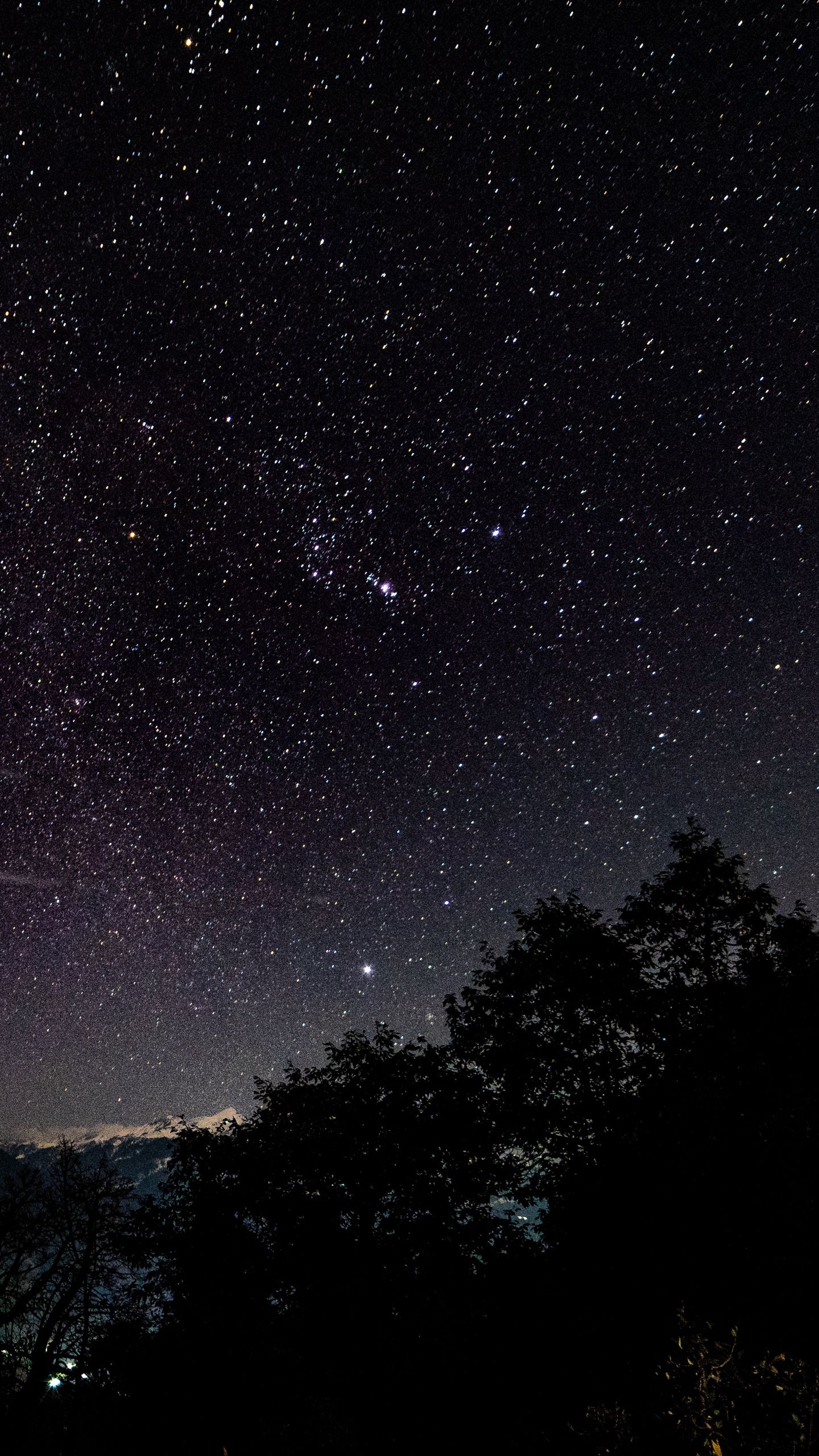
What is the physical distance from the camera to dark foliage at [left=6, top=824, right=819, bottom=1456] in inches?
442

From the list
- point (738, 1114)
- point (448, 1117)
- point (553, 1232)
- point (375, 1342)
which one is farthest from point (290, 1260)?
point (738, 1114)

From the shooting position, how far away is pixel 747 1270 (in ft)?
36.7

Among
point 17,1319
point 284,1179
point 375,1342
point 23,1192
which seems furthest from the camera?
point 23,1192

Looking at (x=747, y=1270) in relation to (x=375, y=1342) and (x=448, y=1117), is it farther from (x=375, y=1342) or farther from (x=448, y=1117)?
(x=375, y=1342)

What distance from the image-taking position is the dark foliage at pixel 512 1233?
11.2 meters

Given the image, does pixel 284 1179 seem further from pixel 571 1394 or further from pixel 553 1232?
pixel 571 1394

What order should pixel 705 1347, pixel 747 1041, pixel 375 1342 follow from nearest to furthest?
pixel 705 1347, pixel 747 1041, pixel 375 1342

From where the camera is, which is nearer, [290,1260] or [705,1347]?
[705,1347]

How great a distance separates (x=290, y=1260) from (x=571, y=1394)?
10.9 meters

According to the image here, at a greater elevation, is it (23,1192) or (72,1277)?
(23,1192)

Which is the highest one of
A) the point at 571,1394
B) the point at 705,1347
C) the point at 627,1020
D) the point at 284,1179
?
the point at 627,1020

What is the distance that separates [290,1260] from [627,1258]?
39.0 ft

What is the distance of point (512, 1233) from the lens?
17016mm

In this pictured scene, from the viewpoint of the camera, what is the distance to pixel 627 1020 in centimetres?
1591
